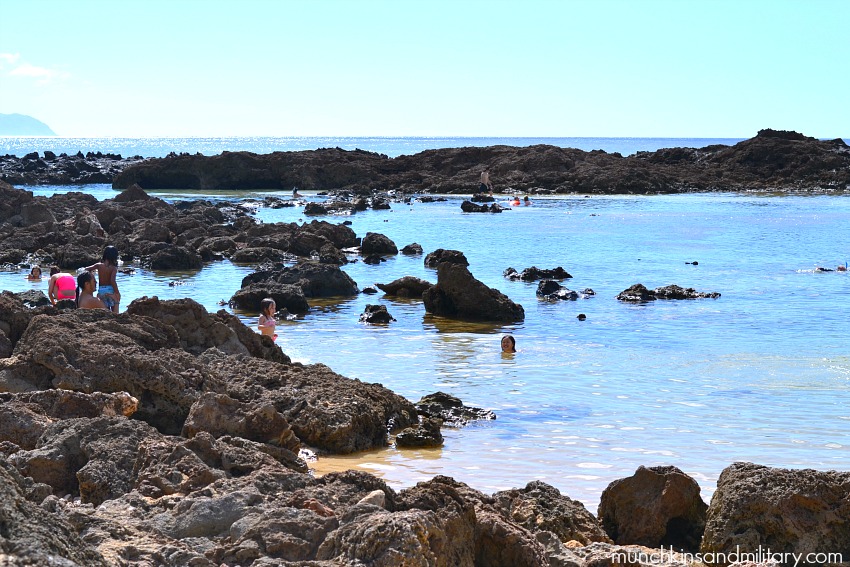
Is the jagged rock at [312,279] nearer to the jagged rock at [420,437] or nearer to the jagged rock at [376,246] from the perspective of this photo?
the jagged rock at [376,246]

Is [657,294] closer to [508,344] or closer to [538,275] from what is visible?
[538,275]

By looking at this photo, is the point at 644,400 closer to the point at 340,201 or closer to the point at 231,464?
the point at 231,464

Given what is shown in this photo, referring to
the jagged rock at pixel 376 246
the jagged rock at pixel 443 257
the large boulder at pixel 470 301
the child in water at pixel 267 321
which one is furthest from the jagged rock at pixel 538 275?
the child in water at pixel 267 321

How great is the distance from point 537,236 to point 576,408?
84.5ft

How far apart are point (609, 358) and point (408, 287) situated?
7694 mm

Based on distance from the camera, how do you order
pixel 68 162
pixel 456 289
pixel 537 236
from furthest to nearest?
pixel 68 162 → pixel 537 236 → pixel 456 289

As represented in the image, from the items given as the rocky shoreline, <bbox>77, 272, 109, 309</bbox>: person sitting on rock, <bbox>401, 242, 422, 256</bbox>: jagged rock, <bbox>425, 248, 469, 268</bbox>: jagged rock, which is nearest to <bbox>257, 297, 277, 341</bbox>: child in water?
<bbox>77, 272, 109, 309</bbox>: person sitting on rock

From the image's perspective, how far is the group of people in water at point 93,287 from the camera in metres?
11.5

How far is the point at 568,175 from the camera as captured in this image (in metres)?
62.2

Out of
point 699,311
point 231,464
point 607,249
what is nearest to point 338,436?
point 231,464

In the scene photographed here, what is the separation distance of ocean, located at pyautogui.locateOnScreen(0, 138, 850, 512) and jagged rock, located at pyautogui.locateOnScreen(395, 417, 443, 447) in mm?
136

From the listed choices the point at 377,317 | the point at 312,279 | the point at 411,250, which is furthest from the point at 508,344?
the point at 411,250

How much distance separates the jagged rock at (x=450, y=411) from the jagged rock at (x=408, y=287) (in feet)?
34.7

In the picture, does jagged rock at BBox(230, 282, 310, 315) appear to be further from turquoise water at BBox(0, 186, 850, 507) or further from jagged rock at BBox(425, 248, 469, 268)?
jagged rock at BBox(425, 248, 469, 268)
